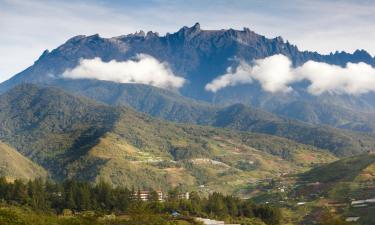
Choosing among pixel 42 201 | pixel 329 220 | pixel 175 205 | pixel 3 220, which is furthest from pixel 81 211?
pixel 329 220

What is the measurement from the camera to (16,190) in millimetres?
196000

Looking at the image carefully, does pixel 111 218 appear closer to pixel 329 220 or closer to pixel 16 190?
pixel 16 190

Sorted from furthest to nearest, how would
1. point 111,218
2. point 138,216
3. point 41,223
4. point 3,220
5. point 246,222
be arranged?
point 246,222 → point 111,218 → point 138,216 → point 41,223 → point 3,220

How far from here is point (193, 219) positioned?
17538cm

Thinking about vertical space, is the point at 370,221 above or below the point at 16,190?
below

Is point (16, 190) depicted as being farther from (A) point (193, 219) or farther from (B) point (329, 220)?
(B) point (329, 220)

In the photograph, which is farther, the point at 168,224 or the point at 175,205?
the point at 175,205

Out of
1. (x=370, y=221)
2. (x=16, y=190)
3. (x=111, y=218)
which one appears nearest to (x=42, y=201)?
(x=16, y=190)

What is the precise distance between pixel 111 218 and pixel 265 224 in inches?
2373

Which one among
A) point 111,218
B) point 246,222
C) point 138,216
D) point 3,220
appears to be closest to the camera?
point 3,220

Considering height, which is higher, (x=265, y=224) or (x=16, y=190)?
(x=16, y=190)

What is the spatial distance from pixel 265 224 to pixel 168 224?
5668 centimetres

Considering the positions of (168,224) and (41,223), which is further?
(168,224)

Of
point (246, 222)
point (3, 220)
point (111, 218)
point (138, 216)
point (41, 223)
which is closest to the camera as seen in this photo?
point (3, 220)
